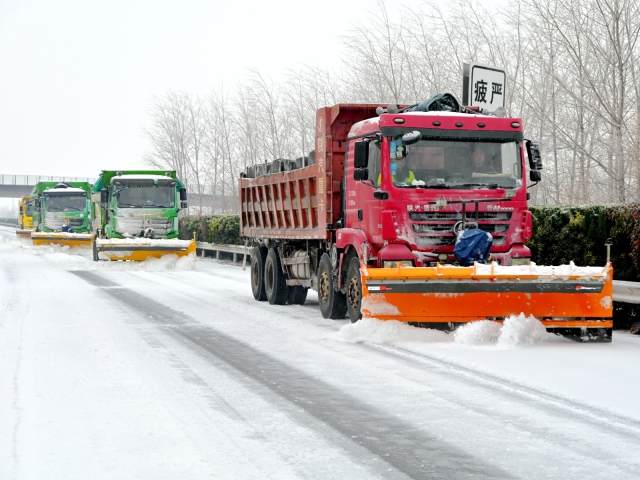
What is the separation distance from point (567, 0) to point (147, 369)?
1256cm

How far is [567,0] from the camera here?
1792 cm

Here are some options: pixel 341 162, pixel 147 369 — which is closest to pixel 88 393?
pixel 147 369

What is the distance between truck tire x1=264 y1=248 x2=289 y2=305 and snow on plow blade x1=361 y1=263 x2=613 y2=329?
5.81 metres

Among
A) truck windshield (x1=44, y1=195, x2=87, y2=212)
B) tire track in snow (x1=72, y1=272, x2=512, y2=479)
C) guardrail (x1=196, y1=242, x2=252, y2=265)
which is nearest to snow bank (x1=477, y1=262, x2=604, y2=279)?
tire track in snow (x1=72, y1=272, x2=512, y2=479)

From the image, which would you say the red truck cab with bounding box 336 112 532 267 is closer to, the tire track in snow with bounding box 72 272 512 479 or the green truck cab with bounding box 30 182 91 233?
the tire track in snow with bounding box 72 272 512 479

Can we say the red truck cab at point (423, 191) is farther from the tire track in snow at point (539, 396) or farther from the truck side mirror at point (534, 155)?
the tire track in snow at point (539, 396)

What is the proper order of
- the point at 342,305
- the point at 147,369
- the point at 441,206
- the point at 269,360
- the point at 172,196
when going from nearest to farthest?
the point at 147,369 → the point at 269,360 → the point at 441,206 → the point at 342,305 → the point at 172,196

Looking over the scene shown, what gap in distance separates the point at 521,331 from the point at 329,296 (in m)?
3.65

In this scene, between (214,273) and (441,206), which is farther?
(214,273)

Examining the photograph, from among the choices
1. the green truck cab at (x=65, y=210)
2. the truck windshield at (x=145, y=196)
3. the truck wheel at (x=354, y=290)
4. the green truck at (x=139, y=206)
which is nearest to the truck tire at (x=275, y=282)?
the truck wheel at (x=354, y=290)

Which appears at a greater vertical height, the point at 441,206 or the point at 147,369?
the point at 441,206

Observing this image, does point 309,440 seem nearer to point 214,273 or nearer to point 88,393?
point 88,393

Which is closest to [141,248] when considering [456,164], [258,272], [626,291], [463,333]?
[258,272]

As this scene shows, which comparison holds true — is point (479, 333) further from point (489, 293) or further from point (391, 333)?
point (391, 333)
